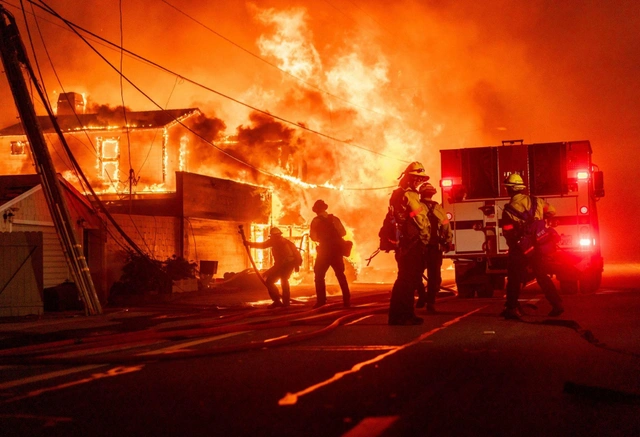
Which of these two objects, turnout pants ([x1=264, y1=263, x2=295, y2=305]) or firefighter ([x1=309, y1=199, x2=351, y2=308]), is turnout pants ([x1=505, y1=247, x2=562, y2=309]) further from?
turnout pants ([x1=264, y1=263, x2=295, y2=305])

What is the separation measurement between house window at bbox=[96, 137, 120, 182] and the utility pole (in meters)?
22.5

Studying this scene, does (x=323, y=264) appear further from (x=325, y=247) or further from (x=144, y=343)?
(x=144, y=343)

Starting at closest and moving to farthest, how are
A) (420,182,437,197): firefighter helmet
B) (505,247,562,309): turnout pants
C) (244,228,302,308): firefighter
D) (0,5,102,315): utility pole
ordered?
(505,247,562,309): turnout pants < (420,182,437,197): firefighter helmet < (0,5,102,315): utility pole < (244,228,302,308): firefighter

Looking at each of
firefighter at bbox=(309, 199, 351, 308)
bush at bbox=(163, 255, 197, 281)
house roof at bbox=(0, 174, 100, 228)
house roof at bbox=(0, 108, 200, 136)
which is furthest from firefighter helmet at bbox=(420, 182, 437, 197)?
house roof at bbox=(0, 108, 200, 136)

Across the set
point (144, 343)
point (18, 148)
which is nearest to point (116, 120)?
point (18, 148)

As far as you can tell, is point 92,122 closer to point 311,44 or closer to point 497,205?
point 311,44

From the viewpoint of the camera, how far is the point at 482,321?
10.6 m

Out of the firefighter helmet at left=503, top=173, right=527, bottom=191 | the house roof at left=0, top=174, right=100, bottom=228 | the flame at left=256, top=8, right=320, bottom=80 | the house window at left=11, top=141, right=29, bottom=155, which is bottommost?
the firefighter helmet at left=503, top=173, right=527, bottom=191

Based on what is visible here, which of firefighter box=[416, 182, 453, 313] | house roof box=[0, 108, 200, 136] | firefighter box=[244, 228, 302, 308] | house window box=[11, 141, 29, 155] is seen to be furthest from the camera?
house window box=[11, 141, 29, 155]

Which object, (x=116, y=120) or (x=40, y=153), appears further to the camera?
(x=116, y=120)

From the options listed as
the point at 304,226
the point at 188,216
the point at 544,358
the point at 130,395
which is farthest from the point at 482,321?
the point at 304,226

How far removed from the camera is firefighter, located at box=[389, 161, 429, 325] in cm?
1005

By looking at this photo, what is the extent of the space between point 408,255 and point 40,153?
8218 mm

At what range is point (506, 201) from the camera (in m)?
16.8
